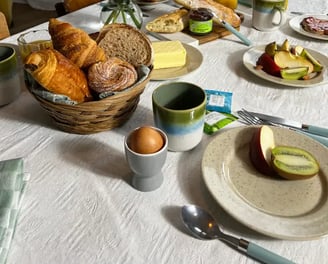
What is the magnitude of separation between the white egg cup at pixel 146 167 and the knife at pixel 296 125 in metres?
0.26

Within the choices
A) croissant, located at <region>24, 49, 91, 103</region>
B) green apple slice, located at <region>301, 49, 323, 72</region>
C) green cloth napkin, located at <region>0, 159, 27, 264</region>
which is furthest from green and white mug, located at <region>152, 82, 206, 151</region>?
green apple slice, located at <region>301, 49, 323, 72</region>

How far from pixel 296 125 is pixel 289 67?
22 cm

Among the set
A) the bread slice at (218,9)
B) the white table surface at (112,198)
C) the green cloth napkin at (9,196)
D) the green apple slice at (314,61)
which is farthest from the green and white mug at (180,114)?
the bread slice at (218,9)

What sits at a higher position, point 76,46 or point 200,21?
point 76,46

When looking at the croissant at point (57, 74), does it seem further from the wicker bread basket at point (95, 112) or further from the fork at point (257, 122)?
the fork at point (257, 122)

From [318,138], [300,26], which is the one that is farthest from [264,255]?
[300,26]

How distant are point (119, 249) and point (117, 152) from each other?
0.22 m

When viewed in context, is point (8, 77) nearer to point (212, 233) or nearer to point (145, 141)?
point (145, 141)

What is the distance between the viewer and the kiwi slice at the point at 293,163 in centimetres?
64

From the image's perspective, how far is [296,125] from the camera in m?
0.79

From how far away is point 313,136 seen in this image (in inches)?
29.5

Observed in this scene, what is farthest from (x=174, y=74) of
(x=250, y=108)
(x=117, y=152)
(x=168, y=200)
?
(x=168, y=200)

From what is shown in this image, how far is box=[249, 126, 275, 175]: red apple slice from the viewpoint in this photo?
67 cm

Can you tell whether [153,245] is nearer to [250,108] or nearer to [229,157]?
[229,157]
